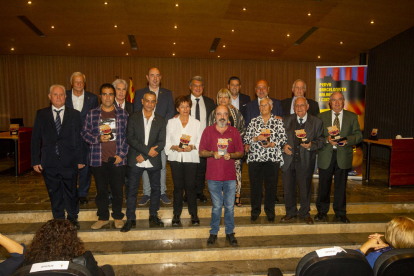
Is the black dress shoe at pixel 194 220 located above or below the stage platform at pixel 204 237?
above

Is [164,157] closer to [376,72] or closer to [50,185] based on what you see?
[50,185]

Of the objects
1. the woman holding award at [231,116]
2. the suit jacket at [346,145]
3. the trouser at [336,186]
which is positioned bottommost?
the trouser at [336,186]

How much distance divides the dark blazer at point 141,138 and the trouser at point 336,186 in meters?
2.32

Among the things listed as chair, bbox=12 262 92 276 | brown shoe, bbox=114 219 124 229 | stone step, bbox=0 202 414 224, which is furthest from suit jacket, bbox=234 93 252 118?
chair, bbox=12 262 92 276

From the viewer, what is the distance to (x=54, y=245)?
1.67 meters

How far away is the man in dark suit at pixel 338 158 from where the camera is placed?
157 inches

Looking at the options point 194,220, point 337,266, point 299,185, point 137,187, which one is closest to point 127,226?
point 137,187

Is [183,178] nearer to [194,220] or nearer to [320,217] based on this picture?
[194,220]

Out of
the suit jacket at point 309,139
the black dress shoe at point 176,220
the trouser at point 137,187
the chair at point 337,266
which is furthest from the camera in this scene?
the suit jacket at point 309,139

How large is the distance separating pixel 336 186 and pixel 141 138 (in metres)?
2.82

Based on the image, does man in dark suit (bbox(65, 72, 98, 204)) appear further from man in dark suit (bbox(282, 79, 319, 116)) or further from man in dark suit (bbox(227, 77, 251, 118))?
man in dark suit (bbox(282, 79, 319, 116))

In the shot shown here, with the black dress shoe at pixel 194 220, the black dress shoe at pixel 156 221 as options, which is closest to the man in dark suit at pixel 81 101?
the black dress shoe at pixel 156 221

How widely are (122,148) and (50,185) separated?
3.27ft

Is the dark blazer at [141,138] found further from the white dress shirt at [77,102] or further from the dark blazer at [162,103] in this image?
the white dress shirt at [77,102]
